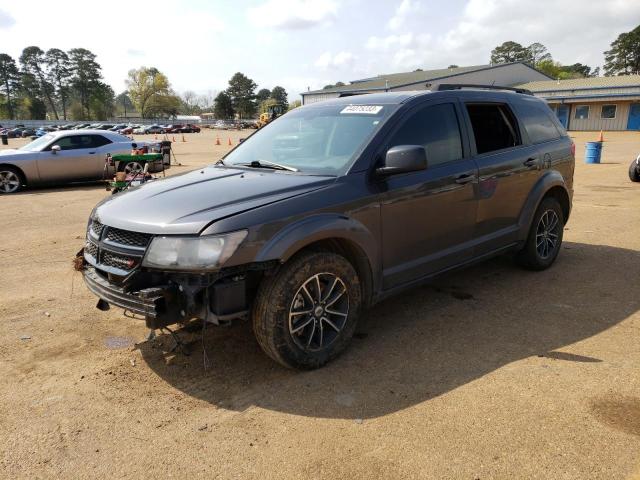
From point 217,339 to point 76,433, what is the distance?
4.26ft

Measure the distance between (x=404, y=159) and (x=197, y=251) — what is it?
5.01ft

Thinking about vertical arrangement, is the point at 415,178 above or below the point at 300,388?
above

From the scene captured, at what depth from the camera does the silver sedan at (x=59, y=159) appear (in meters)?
12.5

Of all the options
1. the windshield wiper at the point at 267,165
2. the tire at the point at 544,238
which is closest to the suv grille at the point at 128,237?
the windshield wiper at the point at 267,165

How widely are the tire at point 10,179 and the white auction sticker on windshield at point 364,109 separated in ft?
37.3

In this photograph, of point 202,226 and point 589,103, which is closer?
point 202,226

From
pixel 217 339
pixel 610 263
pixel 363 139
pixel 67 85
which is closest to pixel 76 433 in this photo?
pixel 217 339

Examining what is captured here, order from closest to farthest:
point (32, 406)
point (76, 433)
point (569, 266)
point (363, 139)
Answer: point (76, 433) → point (32, 406) → point (363, 139) → point (569, 266)

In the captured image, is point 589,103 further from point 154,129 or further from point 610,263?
point 154,129

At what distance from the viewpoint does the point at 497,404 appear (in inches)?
118

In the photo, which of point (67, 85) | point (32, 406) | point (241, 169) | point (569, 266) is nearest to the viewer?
point (32, 406)

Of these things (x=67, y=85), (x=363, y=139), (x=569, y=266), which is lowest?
(x=569, y=266)

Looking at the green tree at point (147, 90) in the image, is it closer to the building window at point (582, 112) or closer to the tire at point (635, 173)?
the building window at point (582, 112)

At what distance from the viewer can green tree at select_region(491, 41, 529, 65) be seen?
106 metres
